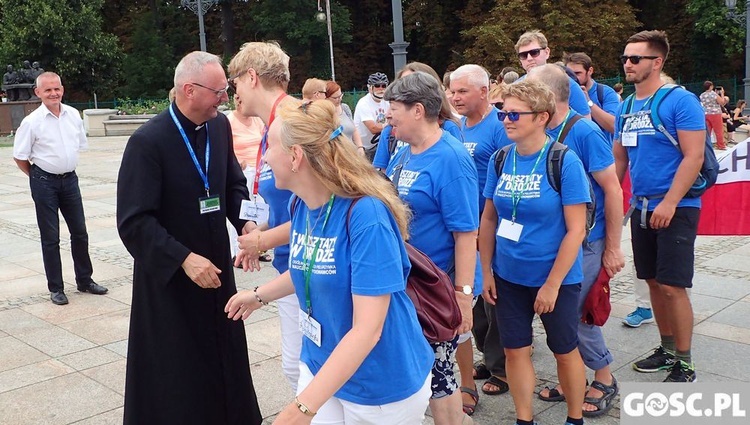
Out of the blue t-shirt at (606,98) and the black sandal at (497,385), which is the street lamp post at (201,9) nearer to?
the blue t-shirt at (606,98)

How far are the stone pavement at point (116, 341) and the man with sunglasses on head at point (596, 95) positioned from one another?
1488mm

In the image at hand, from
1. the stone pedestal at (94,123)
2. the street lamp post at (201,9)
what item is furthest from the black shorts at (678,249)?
the stone pedestal at (94,123)

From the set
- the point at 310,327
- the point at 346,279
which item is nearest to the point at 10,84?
the point at 310,327

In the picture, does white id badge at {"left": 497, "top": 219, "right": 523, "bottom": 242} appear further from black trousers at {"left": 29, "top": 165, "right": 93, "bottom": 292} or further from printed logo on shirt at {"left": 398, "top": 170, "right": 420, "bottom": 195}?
black trousers at {"left": 29, "top": 165, "right": 93, "bottom": 292}

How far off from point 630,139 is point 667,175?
318 millimetres

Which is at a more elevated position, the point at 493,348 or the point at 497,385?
the point at 493,348

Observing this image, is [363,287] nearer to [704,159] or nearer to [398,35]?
[704,159]

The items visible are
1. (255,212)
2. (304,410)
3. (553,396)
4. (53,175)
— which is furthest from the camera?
(53,175)

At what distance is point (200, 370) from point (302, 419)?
5.51 feet

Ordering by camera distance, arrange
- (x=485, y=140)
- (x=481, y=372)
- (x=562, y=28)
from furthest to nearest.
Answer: (x=562, y=28), (x=481, y=372), (x=485, y=140)

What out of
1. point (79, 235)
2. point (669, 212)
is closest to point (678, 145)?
point (669, 212)

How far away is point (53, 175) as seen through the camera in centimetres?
704

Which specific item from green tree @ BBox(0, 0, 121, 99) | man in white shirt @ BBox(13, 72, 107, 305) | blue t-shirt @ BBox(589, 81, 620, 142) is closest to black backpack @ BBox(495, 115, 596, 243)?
blue t-shirt @ BBox(589, 81, 620, 142)

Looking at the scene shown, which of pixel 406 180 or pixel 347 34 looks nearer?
pixel 406 180
